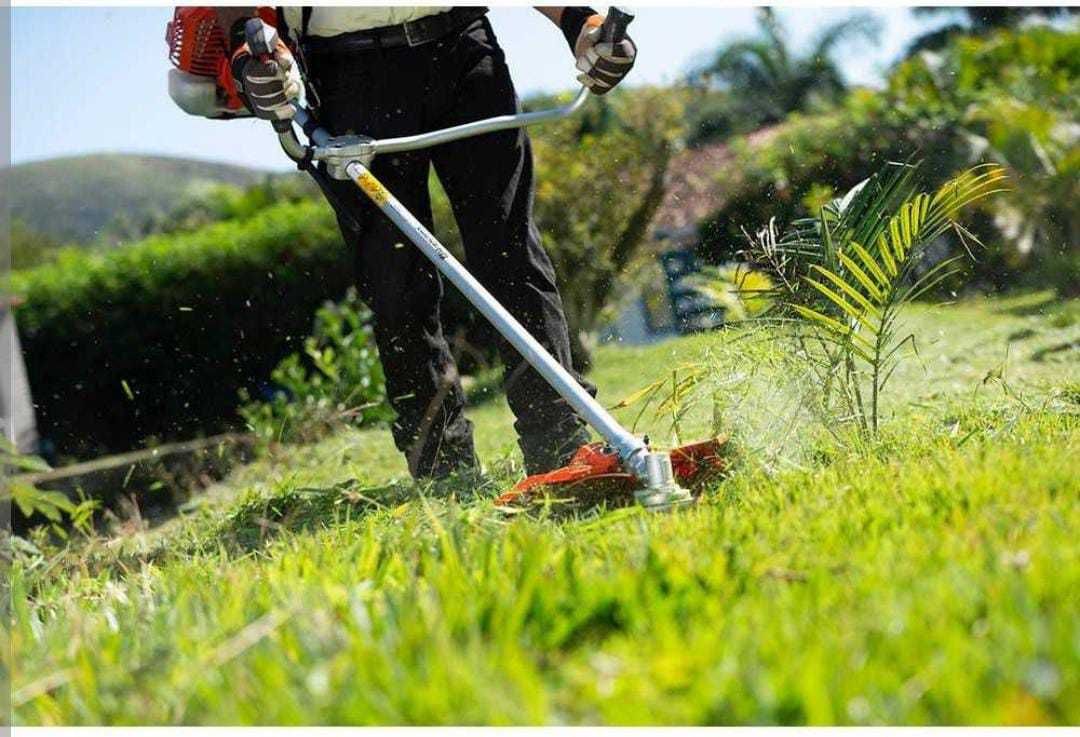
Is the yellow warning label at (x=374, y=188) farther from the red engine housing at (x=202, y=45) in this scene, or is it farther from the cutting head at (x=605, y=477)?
the cutting head at (x=605, y=477)

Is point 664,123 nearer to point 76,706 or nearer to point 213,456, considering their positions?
point 213,456

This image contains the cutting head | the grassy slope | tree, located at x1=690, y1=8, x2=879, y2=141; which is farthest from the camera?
tree, located at x1=690, y1=8, x2=879, y2=141

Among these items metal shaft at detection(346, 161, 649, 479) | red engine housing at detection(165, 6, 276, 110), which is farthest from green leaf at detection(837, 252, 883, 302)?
red engine housing at detection(165, 6, 276, 110)

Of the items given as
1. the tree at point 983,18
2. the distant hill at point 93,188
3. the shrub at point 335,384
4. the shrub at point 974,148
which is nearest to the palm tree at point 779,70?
the tree at point 983,18

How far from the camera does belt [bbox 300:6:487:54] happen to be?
11.8 feet

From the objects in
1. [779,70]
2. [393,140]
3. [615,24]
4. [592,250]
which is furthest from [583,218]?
[779,70]

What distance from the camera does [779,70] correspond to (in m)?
18.4

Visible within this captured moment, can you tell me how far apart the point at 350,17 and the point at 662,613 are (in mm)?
2297

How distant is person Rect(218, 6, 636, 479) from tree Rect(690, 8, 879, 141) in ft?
37.9

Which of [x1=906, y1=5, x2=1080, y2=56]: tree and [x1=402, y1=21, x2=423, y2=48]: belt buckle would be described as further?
[x1=906, y1=5, x2=1080, y2=56]: tree

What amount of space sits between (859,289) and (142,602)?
2.09m

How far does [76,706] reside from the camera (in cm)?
175

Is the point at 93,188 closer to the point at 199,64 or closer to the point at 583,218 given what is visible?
the point at 583,218

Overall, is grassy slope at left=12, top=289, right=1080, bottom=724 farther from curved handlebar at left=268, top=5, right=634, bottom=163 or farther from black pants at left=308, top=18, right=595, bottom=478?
curved handlebar at left=268, top=5, right=634, bottom=163
